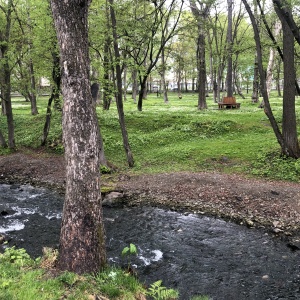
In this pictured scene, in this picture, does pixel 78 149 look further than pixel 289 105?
No

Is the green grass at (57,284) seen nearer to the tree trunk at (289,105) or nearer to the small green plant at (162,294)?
the small green plant at (162,294)

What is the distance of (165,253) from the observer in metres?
7.23

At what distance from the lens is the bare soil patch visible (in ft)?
29.4

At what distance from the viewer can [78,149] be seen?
4922 mm

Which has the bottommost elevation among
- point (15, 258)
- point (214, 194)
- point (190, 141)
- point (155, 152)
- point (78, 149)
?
point (214, 194)

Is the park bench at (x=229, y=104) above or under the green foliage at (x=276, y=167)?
above

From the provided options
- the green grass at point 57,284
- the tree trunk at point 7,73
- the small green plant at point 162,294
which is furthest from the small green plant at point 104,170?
the small green plant at point 162,294

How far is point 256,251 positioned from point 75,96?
5532 millimetres

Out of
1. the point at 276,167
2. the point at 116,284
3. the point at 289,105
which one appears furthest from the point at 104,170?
the point at 116,284

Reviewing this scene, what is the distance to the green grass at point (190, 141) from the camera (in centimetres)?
1307

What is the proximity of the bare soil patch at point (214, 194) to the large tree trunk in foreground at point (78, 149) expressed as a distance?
518 centimetres

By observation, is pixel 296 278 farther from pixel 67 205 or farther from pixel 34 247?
pixel 34 247

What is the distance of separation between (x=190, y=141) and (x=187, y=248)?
1002cm

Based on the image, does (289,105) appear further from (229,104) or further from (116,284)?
(229,104)
